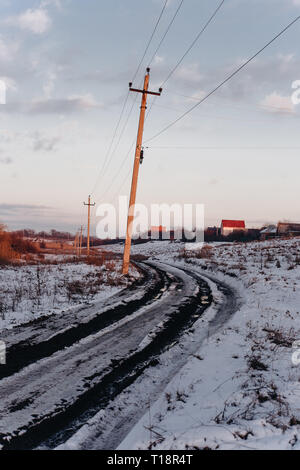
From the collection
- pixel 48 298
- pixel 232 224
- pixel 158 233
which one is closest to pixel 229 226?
pixel 232 224

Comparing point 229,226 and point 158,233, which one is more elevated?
point 229,226

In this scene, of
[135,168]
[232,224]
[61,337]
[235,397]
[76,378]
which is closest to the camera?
[235,397]

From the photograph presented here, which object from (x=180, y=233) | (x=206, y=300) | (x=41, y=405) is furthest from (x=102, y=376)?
(x=180, y=233)

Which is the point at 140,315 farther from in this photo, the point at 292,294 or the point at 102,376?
the point at 292,294

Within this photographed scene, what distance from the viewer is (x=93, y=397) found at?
3.90m

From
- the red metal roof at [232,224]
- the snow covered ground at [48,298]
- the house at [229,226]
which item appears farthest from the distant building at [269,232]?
the snow covered ground at [48,298]

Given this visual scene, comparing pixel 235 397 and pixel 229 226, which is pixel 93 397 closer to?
pixel 235 397

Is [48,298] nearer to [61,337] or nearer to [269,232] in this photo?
[61,337]

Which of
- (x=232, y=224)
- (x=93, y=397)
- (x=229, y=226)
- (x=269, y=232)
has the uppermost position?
(x=232, y=224)

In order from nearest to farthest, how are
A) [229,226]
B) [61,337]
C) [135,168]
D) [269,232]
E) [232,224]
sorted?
[61,337]
[135,168]
[269,232]
[229,226]
[232,224]

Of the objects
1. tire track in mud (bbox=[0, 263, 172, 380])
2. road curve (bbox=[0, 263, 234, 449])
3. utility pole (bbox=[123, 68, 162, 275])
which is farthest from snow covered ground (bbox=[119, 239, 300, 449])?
utility pole (bbox=[123, 68, 162, 275])

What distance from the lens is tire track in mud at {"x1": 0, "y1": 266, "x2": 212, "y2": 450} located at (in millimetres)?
3085

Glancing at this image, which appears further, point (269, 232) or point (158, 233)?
point (158, 233)

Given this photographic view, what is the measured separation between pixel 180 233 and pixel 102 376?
99.5 m
